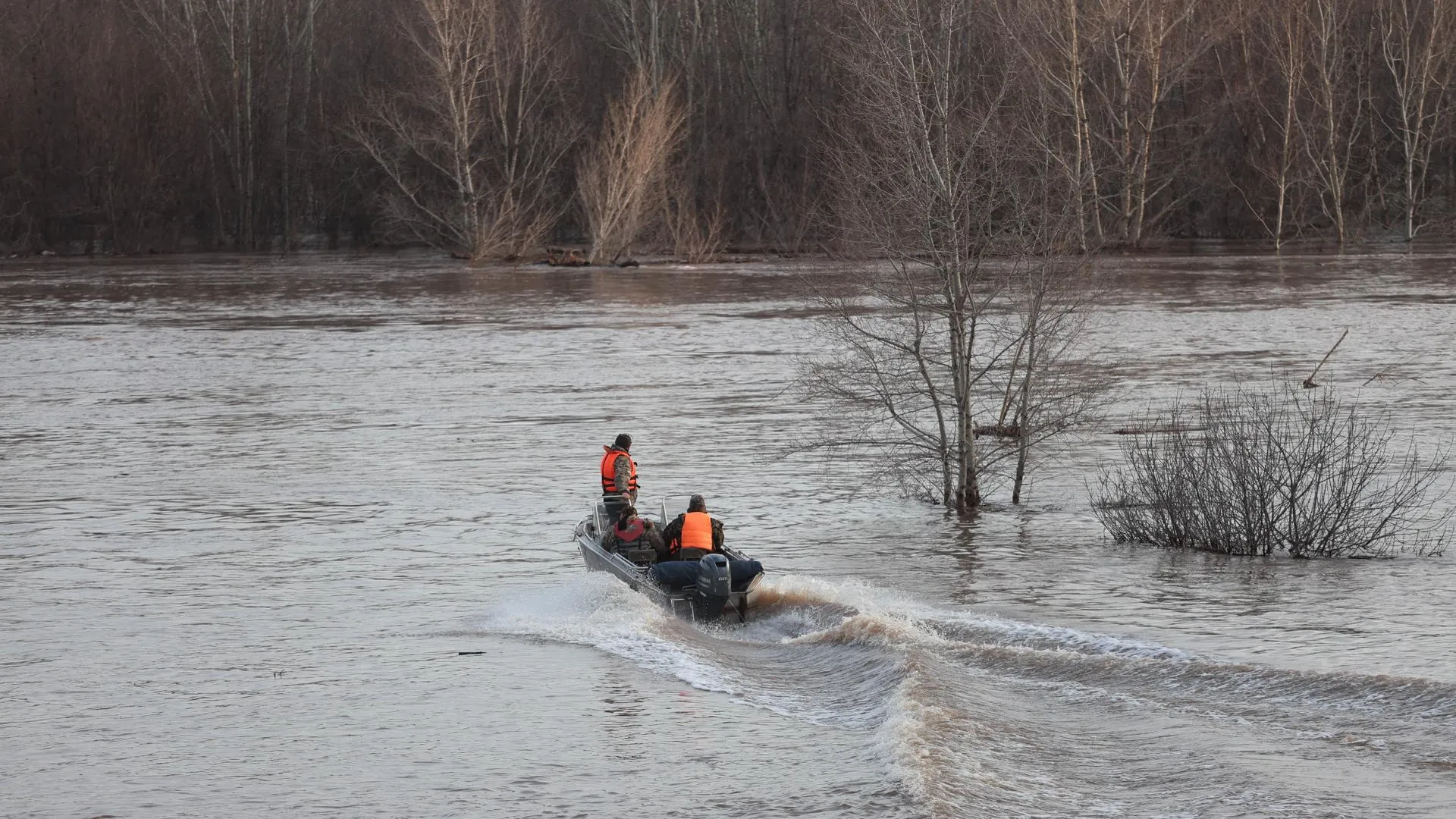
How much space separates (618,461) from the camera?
1914 centimetres

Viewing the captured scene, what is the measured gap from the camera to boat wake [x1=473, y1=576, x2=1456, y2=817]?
1095 centimetres

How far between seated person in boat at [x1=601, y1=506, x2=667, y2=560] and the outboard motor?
1.41 m

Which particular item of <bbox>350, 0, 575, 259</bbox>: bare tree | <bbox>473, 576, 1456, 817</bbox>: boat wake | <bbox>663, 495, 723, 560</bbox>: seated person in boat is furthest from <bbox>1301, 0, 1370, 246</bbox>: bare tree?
<bbox>473, 576, 1456, 817</bbox>: boat wake

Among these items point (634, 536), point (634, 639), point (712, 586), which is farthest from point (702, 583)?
point (634, 536)

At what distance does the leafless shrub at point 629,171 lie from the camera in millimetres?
65375

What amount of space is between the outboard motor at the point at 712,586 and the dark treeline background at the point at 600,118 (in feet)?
144

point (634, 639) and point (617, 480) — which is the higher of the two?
point (617, 480)

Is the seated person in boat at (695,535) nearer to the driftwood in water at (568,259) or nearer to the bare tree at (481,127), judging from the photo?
the bare tree at (481,127)

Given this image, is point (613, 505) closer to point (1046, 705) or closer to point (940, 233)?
point (940, 233)

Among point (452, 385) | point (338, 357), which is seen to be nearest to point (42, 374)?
point (338, 357)

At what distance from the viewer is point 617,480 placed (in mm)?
19156

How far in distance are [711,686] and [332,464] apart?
Result: 12.7 meters

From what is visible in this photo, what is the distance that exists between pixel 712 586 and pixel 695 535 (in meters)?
0.96

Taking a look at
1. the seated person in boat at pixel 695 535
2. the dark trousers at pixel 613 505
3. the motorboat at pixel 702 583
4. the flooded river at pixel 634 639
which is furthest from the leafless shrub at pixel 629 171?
the motorboat at pixel 702 583
